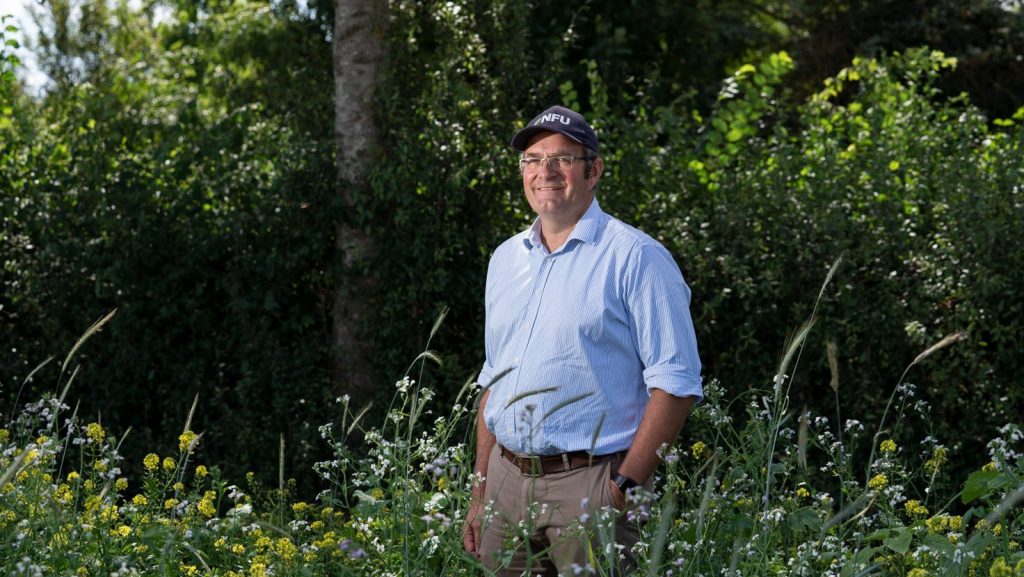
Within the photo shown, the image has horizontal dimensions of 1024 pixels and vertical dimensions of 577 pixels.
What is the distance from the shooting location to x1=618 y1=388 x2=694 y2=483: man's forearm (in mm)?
3436

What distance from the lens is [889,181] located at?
7035 mm

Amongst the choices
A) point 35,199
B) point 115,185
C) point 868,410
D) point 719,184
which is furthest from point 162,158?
point 868,410

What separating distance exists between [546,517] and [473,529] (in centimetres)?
46

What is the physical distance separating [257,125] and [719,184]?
293 centimetres

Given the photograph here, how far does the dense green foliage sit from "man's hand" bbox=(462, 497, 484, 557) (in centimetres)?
257

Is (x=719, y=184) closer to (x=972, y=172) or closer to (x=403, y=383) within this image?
(x=972, y=172)

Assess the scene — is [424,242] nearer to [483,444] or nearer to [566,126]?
[483,444]

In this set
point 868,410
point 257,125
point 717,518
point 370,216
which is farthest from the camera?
point 257,125

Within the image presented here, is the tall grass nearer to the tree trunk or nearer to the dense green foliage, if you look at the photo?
the dense green foliage

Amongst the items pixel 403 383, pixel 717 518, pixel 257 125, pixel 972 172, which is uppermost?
pixel 257 125

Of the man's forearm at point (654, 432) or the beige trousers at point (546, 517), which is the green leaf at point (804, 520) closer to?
the beige trousers at point (546, 517)

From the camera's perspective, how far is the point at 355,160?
7109mm

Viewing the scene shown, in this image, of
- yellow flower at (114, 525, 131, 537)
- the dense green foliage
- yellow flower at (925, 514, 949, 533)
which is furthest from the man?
the dense green foliage

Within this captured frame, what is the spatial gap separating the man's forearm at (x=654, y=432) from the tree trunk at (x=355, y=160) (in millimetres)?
3769
